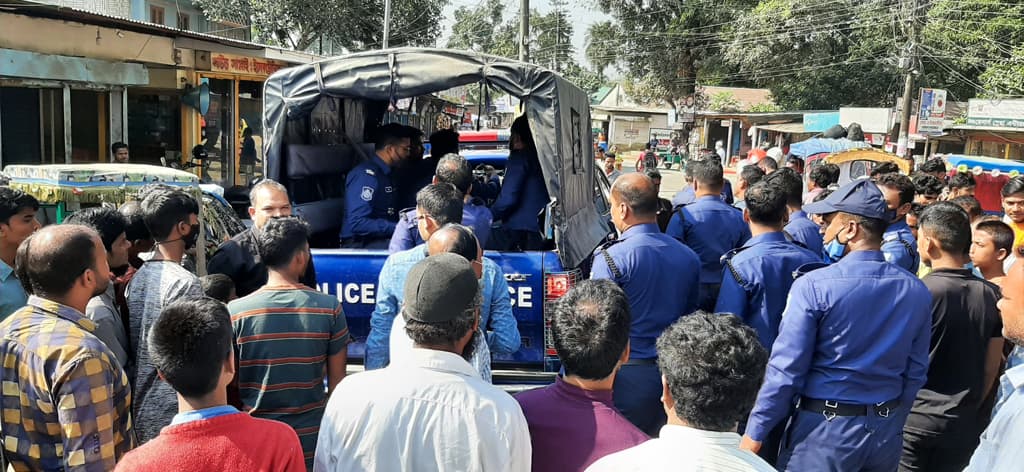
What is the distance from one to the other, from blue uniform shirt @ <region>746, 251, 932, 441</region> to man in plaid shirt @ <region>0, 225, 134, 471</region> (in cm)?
241

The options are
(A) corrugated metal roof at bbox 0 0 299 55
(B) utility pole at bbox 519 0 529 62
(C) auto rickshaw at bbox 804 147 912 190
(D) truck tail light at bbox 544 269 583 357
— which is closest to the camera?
(D) truck tail light at bbox 544 269 583 357

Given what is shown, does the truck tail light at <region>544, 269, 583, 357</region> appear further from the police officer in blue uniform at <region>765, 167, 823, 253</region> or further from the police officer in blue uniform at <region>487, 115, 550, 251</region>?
the police officer in blue uniform at <region>765, 167, 823, 253</region>

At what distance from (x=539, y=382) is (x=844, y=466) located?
1987 mm

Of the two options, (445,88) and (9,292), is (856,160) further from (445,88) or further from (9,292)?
(9,292)

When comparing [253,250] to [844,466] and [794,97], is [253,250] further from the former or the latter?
[794,97]

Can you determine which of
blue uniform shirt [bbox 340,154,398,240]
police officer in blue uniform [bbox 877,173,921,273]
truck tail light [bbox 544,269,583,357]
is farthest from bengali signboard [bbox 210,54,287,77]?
police officer in blue uniform [bbox 877,173,921,273]

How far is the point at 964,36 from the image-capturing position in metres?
30.5

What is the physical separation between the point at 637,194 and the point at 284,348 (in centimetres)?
195

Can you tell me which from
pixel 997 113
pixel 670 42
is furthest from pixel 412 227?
pixel 670 42

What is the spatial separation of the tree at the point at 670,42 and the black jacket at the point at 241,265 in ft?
109

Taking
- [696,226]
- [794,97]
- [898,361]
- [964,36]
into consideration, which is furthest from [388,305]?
[794,97]

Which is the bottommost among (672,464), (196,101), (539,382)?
(539,382)

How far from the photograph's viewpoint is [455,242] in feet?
10.3

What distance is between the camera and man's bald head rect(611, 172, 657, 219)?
3920 mm
